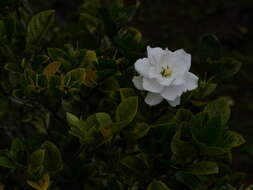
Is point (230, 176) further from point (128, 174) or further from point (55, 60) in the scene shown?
point (55, 60)

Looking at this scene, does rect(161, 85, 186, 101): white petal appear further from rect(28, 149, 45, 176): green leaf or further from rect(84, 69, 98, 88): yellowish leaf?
rect(28, 149, 45, 176): green leaf

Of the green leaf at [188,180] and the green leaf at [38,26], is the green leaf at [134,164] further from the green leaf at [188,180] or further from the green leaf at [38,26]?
the green leaf at [38,26]

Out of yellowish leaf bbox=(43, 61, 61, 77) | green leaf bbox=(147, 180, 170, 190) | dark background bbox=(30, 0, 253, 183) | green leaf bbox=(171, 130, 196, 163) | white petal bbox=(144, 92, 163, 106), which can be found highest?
yellowish leaf bbox=(43, 61, 61, 77)

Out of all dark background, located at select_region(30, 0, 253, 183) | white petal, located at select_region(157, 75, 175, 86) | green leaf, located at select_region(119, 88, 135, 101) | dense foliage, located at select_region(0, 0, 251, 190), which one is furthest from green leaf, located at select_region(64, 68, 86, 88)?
dark background, located at select_region(30, 0, 253, 183)

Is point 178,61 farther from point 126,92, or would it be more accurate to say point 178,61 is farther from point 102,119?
point 102,119

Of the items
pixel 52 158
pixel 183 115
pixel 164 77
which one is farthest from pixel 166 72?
pixel 52 158

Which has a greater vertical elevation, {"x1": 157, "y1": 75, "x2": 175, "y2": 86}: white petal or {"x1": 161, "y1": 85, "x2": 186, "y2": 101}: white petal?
{"x1": 157, "y1": 75, "x2": 175, "y2": 86}: white petal

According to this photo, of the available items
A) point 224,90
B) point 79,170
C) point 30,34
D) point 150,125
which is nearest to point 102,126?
point 150,125

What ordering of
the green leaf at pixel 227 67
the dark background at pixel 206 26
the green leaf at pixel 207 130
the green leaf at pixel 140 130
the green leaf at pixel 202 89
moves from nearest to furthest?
the green leaf at pixel 207 130 < the green leaf at pixel 140 130 < the green leaf at pixel 202 89 < the green leaf at pixel 227 67 < the dark background at pixel 206 26

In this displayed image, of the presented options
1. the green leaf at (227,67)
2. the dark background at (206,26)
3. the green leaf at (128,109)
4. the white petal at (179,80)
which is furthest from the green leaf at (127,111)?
the dark background at (206,26)
